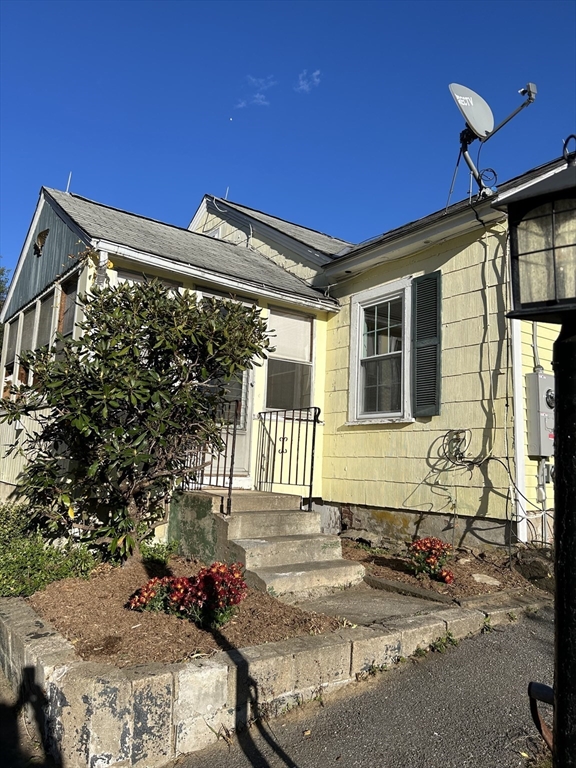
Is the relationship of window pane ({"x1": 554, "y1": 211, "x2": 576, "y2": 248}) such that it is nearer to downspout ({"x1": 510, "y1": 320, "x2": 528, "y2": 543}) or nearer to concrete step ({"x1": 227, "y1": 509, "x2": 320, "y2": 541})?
concrete step ({"x1": 227, "y1": 509, "x2": 320, "y2": 541})

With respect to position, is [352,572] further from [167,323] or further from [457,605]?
[167,323]

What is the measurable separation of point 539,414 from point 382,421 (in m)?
2.10

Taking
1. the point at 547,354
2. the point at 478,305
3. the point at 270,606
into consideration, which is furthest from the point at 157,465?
the point at 547,354

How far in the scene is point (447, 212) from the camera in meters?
6.58

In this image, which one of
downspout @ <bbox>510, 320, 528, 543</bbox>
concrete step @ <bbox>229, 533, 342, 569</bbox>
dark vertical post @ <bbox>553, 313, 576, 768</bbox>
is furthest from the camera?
downspout @ <bbox>510, 320, 528, 543</bbox>

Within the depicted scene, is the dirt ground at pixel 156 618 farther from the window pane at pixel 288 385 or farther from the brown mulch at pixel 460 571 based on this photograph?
the window pane at pixel 288 385

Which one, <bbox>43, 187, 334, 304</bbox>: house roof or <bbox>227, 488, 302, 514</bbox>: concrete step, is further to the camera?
<bbox>43, 187, 334, 304</bbox>: house roof

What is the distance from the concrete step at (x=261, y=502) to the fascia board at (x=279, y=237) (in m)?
3.64

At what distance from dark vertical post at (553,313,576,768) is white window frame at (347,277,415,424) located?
557cm

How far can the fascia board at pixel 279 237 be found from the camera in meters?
8.69

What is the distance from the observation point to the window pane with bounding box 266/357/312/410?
26.2 ft

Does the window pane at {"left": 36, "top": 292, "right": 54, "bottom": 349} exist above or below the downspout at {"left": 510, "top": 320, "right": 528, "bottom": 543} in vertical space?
above

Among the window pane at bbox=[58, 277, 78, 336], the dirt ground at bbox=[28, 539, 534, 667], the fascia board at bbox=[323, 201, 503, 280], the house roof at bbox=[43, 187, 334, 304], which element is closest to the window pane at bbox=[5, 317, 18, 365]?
the window pane at bbox=[58, 277, 78, 336]

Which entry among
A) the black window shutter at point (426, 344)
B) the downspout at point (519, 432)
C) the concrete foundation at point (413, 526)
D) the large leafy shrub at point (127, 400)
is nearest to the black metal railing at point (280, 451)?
the concrete foundation at point (413, 526)
